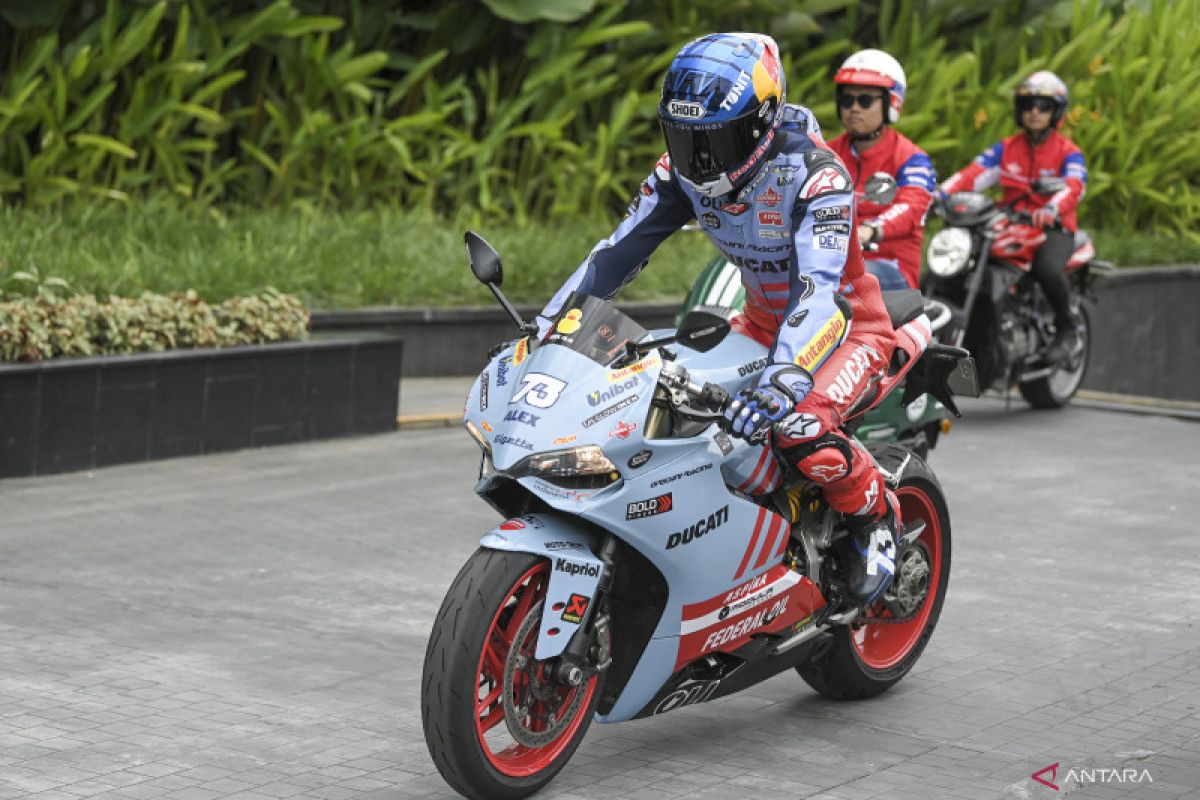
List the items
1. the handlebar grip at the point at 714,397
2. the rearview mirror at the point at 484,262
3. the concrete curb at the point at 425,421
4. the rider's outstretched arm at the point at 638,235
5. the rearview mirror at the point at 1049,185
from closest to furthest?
the handlebar grip at the point at 714,397 < the rearview mirror at the point at 484,262 < the rider's outstretched arm at the point at 638,235 < the concrete curb at the point at 425,421 < the rearview mirror at the point at 1049,185

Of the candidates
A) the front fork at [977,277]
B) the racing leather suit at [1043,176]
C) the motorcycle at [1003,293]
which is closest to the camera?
the front fork at [977,277]

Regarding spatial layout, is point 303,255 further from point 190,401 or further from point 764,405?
point 764,405

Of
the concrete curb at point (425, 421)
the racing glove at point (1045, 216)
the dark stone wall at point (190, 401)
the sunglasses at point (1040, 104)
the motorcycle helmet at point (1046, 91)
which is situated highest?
the motorcycle helmet at point (1046, 91)

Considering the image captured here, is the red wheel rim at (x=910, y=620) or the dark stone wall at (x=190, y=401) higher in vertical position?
the red wheel rim at (x=910, y=620)

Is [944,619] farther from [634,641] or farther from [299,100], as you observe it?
[299,100]

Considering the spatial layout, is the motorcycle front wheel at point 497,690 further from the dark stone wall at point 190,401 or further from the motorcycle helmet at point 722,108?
the dark stone wall at point 190,401

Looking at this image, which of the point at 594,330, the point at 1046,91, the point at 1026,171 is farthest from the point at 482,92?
the point at 594,330

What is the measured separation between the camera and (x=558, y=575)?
5.83 m

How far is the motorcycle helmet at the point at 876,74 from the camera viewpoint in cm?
1082

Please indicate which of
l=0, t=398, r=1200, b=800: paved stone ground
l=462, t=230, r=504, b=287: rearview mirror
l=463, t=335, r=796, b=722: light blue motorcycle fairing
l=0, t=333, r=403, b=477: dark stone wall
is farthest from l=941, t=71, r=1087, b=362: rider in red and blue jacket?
l=463, t=335, r=796, b=722: light blue motorcycle fairing

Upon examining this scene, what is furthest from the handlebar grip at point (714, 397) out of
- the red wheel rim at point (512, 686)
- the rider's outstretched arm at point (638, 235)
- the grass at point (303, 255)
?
the grass at point (303, 255)

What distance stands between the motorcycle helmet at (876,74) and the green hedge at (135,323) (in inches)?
139

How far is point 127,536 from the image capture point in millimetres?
9547

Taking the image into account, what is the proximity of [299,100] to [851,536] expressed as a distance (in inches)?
449
